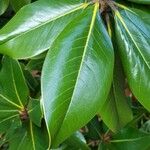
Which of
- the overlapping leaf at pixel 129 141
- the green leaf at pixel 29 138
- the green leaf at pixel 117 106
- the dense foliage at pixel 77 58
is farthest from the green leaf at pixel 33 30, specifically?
the overlapping leaf at pixel 129 141

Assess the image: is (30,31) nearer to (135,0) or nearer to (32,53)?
(32,53)

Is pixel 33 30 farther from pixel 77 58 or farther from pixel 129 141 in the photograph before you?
pixel 129 141

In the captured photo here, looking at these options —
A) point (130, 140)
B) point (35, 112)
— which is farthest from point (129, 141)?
point (35, 112)

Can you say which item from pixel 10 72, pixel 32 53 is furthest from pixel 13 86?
pixel 32 53

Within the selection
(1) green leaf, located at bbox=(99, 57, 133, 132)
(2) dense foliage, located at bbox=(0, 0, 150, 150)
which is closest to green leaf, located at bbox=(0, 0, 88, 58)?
(2) dense foliage, located at bbox=(0, 0, 150, 150)

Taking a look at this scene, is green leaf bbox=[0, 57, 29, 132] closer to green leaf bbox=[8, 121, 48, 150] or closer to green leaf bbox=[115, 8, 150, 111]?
green leaf bbox=[8, 121, 48, 150]

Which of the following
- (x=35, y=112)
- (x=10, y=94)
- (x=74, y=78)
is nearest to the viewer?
(x=74, y=78)

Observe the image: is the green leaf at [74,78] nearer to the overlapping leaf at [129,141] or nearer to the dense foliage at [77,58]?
the dense foliage at [77,58]
